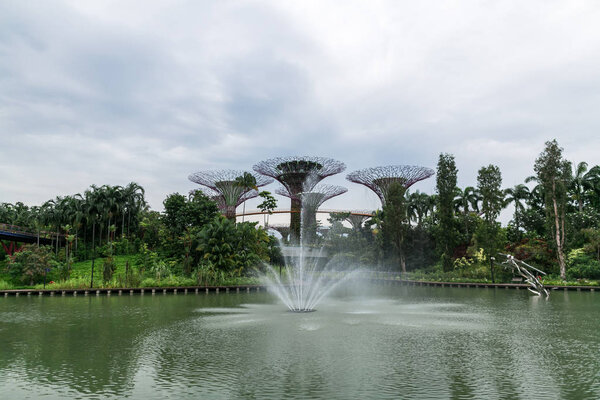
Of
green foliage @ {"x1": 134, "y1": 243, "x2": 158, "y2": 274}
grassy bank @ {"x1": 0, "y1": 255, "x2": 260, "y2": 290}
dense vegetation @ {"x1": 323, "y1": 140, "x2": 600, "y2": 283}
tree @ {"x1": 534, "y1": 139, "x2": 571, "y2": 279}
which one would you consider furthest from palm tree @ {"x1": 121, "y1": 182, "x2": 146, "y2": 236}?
tree @ {"x1": 534, "y1": 139, "x2": 571, "y2": 279}

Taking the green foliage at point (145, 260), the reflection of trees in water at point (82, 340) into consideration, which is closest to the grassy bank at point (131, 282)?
the green foliage at point (145, 260)

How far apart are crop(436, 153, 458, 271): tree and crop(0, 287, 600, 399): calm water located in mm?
24100

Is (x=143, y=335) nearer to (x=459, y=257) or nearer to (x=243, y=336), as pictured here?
(x=243, y=336)

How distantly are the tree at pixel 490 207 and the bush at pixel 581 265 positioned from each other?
6.10 m

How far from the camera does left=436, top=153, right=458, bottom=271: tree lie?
45.6 metres

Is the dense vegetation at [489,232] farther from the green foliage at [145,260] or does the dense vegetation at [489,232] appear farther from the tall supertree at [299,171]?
the green foliage at [145,260]

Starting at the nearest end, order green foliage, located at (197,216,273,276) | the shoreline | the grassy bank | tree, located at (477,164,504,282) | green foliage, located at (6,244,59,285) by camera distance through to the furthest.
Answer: the shoreline, the grassy bank, green foliage, located at (6,244,59,285), green foliage, located at (197,216,273,276), tree, located at (477,164,504,282)

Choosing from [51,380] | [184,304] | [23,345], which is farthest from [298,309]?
[51,380]

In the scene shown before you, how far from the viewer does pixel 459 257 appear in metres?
46.8

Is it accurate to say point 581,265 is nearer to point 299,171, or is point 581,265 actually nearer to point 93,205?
Answer: point 299,171

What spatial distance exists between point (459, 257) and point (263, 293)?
24.7 meters

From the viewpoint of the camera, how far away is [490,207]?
4284 cm

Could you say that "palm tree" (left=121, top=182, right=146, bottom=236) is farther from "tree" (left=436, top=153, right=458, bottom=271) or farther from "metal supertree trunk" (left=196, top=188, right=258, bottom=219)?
"tree" (left=436, top=153, right=458, bottom=271)

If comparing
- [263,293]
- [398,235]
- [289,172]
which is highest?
[289,172]
